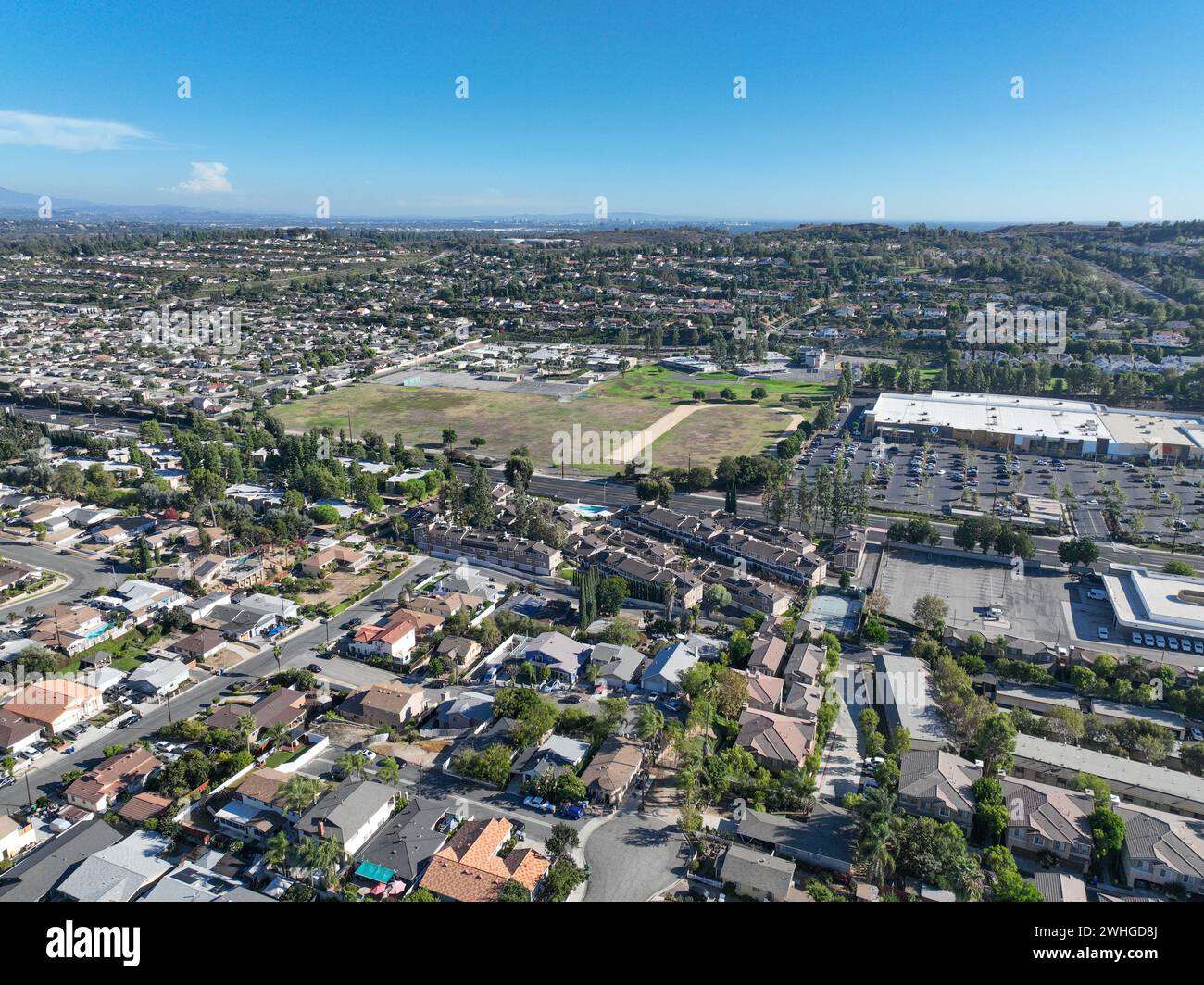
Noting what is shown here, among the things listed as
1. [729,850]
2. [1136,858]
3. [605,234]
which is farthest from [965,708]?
[605,234]

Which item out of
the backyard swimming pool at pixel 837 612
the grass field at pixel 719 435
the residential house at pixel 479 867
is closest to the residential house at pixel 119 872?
the residential house at pixel 479 867

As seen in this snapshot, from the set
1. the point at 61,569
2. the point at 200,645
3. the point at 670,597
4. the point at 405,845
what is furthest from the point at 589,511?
the point at 405,845

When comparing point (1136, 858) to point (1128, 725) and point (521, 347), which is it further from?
point (521, 347)

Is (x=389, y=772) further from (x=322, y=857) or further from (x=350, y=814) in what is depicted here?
(x=322, y=857)

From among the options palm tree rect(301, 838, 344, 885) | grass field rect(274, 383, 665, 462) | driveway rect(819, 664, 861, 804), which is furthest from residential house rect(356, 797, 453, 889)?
grass field rect(274, 383, 665, 462)

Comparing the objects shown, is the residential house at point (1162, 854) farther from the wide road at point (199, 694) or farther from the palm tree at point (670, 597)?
the wide road at point (199, 694)

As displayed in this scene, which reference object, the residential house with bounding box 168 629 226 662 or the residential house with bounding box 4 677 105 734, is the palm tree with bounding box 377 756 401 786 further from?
the residential house with bounding box 168 629 226 662
